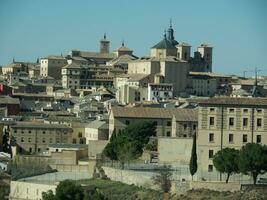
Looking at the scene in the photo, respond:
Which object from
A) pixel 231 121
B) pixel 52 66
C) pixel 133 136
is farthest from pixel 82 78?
pixel 231 121

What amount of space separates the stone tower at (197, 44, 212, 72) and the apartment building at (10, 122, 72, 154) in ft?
161

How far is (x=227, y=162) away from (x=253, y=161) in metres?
0.90

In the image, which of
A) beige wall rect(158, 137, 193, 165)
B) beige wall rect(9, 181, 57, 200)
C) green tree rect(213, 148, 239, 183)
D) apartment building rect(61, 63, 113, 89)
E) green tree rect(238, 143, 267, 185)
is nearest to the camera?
green tree rect(238, 143, 267, 185)

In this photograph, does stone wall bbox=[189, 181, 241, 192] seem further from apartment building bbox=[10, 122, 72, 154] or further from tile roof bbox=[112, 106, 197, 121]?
apartment building bbox=[10, 122, 72, 154]

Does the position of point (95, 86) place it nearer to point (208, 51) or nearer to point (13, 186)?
point (208, 51)

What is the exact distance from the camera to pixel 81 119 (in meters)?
57.8

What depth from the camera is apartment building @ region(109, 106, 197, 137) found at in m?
46.4

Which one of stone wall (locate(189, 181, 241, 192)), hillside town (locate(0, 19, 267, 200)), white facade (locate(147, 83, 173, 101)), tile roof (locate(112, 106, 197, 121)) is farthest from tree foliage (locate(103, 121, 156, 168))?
white facade (locate(147, 83, 173, 101))

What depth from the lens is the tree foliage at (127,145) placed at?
38.0 meters

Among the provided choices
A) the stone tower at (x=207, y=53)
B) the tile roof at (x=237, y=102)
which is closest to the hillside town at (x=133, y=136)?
the tile roof at (x=237, y=102)

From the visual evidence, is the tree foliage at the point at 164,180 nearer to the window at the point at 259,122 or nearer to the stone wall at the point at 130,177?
the stone wall at the point at 130,177

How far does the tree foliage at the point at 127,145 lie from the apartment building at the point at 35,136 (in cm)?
784

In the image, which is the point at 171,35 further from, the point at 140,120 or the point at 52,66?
the point at 140,120

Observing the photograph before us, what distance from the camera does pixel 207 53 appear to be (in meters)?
100
